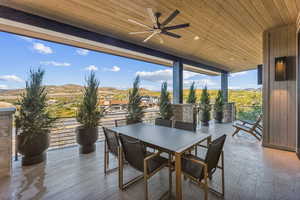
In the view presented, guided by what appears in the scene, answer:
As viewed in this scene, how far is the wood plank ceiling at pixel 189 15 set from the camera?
244 cm

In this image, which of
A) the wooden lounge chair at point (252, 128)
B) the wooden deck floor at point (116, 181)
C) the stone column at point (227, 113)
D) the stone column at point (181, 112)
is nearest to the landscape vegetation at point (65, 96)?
the stone column at point (181, 112)

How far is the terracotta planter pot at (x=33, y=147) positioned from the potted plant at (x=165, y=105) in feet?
10.1

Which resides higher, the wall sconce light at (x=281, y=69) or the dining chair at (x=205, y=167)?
the wall sconce light at (x=281, y=69)

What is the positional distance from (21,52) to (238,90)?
8.76 m

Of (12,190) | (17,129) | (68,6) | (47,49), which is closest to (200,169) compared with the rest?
(12,190)

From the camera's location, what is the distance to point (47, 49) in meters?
3.03

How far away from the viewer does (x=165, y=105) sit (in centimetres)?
450

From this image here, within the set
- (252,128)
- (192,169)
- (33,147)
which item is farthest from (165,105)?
(33,147)

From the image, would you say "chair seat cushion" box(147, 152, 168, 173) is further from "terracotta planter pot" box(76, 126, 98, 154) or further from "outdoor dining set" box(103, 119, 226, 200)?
"terracotta planter pot" box(76, 126, 98, 154)

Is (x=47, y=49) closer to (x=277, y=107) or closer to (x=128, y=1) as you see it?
(x=128, y=1)

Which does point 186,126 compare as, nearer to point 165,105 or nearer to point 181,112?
point 165,105

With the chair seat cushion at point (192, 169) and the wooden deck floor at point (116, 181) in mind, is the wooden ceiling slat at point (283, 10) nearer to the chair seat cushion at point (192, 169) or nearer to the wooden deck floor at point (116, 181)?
the wooden deck floor at point (116, 181)

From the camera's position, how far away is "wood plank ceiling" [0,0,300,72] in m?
2.44

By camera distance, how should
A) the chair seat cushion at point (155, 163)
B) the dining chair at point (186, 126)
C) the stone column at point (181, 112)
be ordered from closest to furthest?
the chair seat cushion at point (155, 163) → the dining chair at point (186, 126) → the stone column at point (181, 112)
